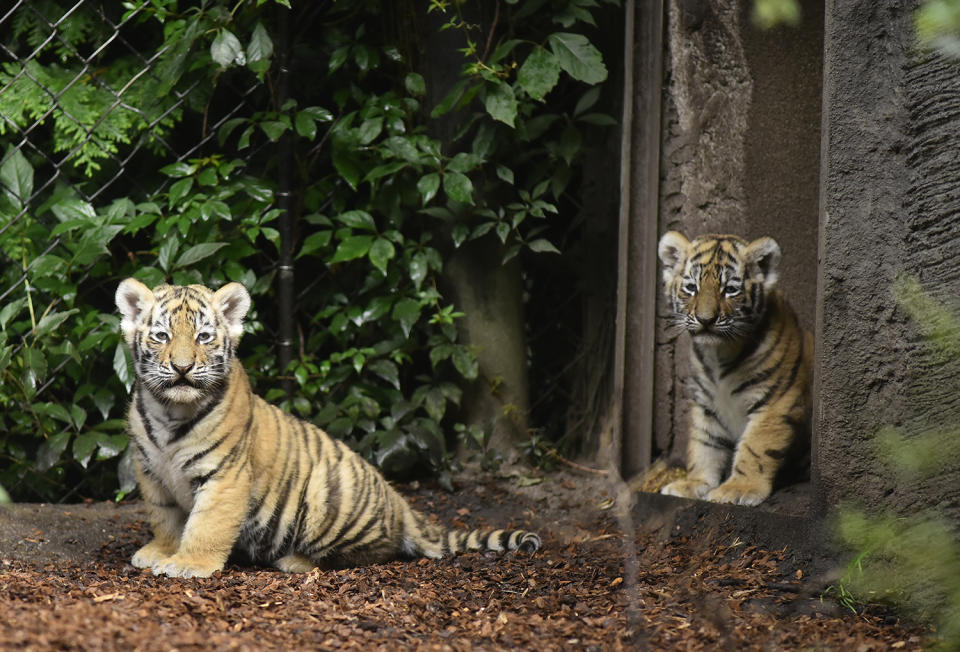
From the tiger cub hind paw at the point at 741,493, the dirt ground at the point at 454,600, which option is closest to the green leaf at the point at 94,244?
the dirt ground at the point at 454,600

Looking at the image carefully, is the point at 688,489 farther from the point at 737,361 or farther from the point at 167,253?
the point at 167,253

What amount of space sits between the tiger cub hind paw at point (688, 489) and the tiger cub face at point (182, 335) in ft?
6.29

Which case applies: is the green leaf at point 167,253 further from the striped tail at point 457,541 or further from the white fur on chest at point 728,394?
the white fur on chest at point 728,394

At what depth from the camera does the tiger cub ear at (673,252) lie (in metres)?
4.18

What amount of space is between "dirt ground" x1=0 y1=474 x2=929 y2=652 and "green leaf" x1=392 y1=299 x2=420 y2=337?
1.38 meters

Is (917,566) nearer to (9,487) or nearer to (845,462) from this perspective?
(845,462)

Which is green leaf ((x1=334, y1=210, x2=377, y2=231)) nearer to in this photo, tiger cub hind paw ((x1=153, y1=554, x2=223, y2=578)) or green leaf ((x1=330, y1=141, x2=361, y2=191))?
green leaf ((x1=330, y1=141, x2=361, y2=191))

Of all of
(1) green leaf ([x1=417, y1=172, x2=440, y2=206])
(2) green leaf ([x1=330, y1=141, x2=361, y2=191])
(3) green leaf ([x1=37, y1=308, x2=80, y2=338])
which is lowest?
(3) green leaf ([x1=37, y1=308, x2=80, y2=338])

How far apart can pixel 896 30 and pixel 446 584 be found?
2.41 metres

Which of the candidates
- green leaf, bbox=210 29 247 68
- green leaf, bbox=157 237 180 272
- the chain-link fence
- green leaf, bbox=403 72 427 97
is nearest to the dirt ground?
the chain-link fence

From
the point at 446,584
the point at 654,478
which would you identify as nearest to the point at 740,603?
the point at 446,584

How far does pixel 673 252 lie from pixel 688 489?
3.36 feet

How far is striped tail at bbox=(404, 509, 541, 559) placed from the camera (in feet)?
12.9

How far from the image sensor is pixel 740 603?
316cm
